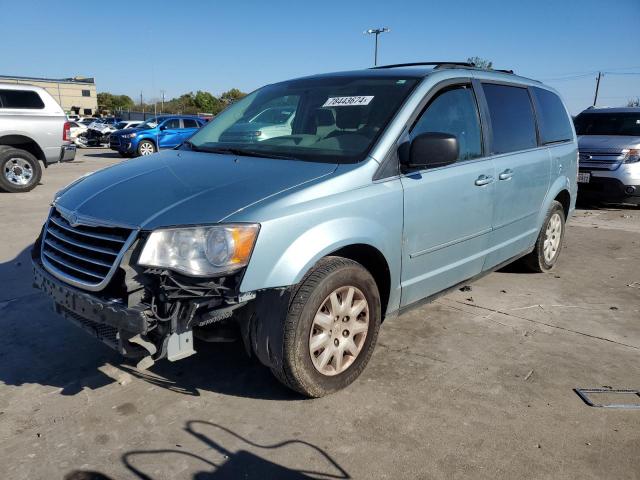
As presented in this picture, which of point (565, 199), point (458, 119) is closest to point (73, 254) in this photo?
point (458, 119)

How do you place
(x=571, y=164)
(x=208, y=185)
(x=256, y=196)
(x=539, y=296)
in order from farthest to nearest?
(x=571, y=164) → (x=539, y=296) → (x=208, y=185) → (x=256, y=196)

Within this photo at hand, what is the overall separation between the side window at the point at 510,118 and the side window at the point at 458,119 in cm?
23

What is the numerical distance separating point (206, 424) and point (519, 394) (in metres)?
1.77

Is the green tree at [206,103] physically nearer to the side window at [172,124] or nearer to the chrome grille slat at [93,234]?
the side window at [172,124]

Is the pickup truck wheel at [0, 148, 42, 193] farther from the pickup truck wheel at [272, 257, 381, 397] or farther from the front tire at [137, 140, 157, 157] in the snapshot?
the front tire at [137, 140, 157, 157]

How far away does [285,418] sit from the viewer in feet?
8.95

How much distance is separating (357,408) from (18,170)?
942 cm

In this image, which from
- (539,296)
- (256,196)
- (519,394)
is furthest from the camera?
(539,296)

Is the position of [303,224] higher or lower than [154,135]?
lower

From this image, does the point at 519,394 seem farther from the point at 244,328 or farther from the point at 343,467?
the point at 244,328

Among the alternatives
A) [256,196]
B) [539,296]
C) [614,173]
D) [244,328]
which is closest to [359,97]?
[256,196]

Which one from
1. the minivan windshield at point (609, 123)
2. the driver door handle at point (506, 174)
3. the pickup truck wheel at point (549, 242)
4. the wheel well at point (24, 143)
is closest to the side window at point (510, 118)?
the driver door handle at point (506, 174)

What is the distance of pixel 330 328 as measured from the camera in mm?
2844

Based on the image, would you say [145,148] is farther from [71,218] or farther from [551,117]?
[71,218]
